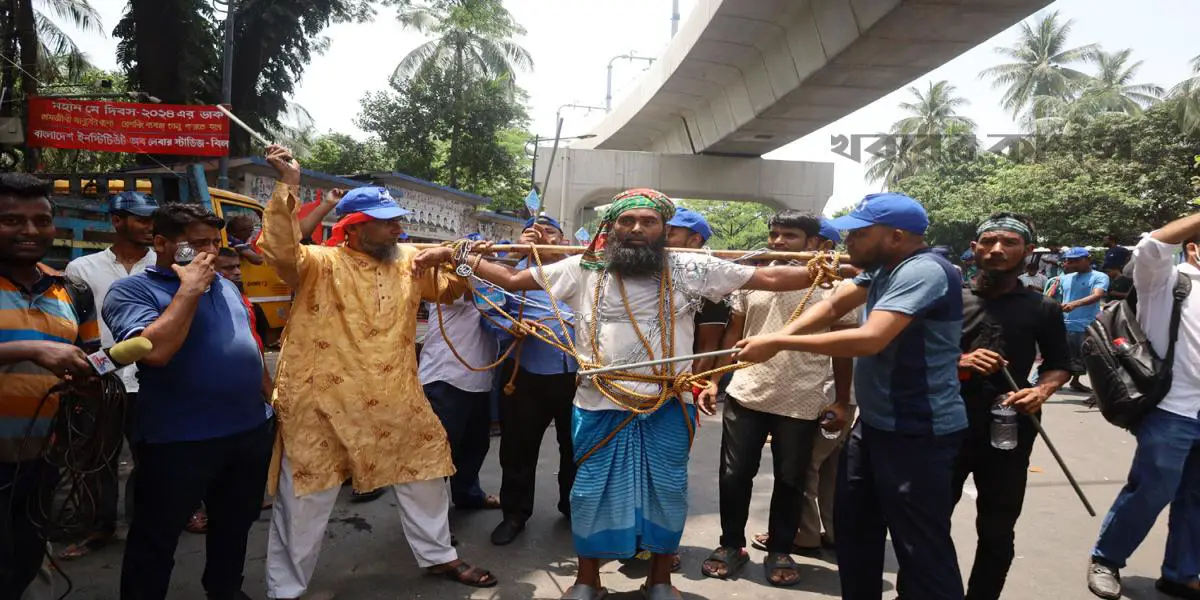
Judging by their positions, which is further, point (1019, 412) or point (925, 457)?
point (1019, 412)

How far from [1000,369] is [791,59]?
323 inches

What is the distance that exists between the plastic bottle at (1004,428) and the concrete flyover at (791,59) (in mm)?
5683

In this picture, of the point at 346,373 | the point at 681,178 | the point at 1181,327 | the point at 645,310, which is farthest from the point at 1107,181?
the point at 346,373

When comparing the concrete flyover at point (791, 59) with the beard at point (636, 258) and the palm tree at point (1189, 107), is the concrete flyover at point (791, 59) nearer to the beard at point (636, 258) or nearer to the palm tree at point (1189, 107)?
the beard at point (636, 258)

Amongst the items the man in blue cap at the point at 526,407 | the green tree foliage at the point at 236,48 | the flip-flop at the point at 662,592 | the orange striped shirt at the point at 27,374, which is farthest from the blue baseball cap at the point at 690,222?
the green tree foliage at the point at 236,48

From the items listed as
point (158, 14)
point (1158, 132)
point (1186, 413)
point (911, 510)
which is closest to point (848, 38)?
point (1186, 413)

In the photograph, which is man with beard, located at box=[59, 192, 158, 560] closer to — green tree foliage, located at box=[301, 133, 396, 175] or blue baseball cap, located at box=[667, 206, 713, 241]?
blue baseball cap, located at box=[667, 206, 713, 241]

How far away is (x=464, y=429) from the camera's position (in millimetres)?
4473

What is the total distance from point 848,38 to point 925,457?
7.10m

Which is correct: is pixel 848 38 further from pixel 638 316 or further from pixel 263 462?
pixel 263 462

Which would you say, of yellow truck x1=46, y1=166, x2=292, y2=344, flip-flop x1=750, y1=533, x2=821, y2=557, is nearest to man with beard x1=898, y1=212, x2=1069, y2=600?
flip-flop x1=750, y1=533, x2=821, y2=557

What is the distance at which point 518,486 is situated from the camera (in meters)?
4.27

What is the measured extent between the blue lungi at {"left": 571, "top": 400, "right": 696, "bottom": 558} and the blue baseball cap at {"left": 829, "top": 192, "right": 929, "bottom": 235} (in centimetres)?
119

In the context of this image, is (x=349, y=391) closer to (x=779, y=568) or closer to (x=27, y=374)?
(x=27, y=374)
